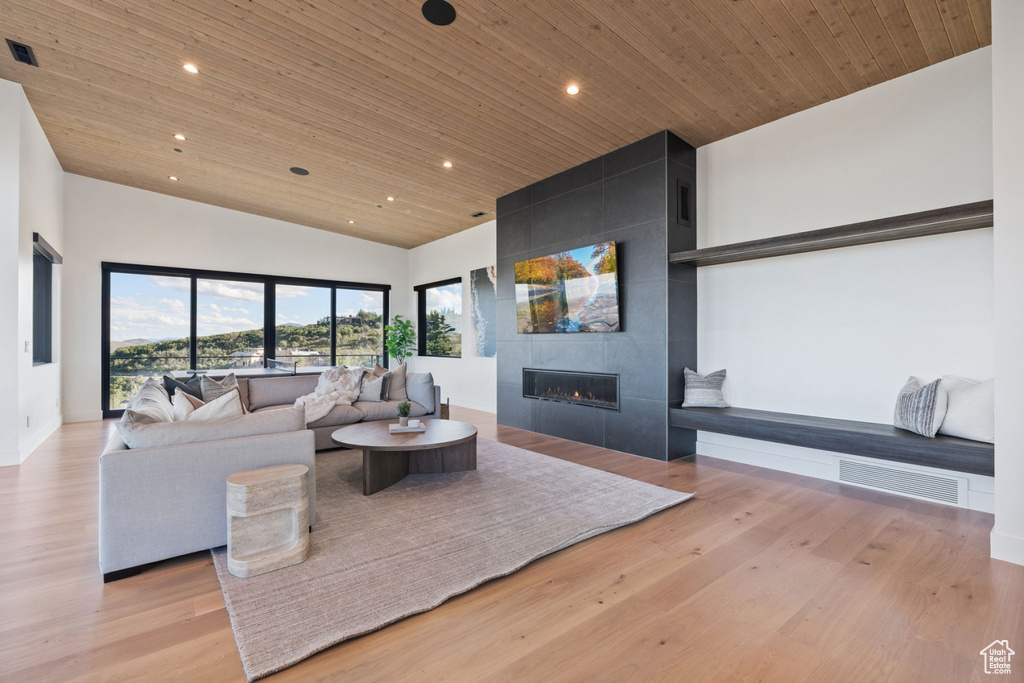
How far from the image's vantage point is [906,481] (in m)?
3.37

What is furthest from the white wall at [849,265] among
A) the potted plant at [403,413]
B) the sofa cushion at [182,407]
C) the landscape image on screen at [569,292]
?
the sofa cushion at [182,407]

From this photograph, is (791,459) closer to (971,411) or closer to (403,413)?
(971,411)

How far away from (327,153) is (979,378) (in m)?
6.16

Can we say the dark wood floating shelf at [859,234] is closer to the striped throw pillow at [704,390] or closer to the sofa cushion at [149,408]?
the striped throw pillow at [704,390]

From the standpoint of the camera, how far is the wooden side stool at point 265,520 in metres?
2.21

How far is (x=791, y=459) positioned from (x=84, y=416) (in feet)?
29.4

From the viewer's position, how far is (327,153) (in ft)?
17.2

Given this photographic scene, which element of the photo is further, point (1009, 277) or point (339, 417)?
point (339, 417)

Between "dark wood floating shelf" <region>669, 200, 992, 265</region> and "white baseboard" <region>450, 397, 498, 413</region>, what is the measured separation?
4128 mm

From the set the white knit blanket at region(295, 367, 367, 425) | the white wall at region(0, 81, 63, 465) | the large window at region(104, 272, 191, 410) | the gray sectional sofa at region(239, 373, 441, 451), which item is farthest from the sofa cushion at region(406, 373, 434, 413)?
the large window at region(104, 272, 191, 410)

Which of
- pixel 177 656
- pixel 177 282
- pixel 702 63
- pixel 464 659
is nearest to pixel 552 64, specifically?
pixel 702 63

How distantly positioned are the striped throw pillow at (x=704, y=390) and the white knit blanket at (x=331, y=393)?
3.56 m

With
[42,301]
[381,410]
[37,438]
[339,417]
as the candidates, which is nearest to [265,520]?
[339,417]

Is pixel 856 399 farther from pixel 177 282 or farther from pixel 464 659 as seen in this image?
pixel 177 282
